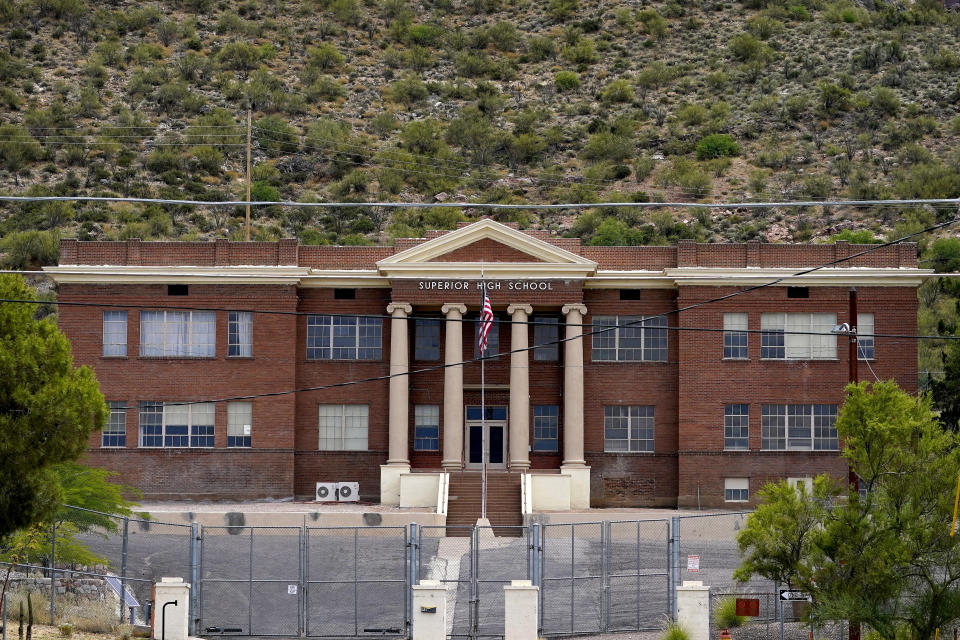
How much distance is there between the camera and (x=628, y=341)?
178 feet

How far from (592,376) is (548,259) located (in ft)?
15.2

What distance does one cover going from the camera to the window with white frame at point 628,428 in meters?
54.2

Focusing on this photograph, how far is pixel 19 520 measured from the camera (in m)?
28.0

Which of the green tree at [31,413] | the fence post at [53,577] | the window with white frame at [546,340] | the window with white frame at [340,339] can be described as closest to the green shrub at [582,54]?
the window with white frame at [546,340]

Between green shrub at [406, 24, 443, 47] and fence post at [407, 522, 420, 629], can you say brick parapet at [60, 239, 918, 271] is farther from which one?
green shrub at [406, 24, 443, 47]

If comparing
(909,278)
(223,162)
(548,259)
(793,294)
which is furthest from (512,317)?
(223,162)

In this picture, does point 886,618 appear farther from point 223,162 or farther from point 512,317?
point 223,162

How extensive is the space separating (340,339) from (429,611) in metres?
23.6

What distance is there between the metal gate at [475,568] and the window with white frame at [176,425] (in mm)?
10029

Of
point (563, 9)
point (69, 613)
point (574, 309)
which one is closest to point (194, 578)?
point (69, 613)

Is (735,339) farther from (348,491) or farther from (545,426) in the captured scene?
(348,491)

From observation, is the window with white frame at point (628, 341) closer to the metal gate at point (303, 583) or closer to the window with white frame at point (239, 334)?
the metal gate at point (303, 583)

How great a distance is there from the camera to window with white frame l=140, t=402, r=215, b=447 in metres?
53.3

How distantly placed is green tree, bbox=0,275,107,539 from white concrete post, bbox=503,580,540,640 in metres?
9.38
